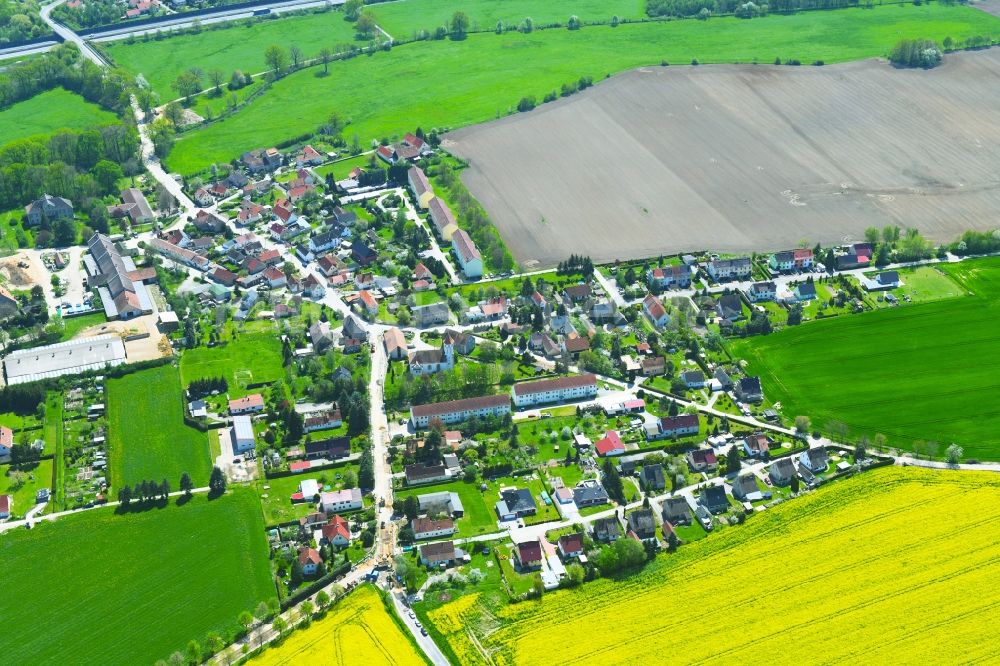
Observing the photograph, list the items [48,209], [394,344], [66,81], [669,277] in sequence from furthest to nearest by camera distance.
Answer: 1. [66,81]
2. [48,209]
3. [669,277]
4. [394,344]

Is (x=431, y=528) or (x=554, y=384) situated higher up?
(x=554, y=384)

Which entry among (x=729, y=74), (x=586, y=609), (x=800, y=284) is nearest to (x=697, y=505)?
(x=586, y=609)

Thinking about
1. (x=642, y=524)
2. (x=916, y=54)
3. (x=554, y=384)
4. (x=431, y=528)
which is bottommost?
(x=642, y=524)

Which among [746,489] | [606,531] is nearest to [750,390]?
[746,489]

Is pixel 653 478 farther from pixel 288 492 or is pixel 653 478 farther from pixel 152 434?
pixel 152 434

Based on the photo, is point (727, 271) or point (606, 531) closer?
point (606, 531)

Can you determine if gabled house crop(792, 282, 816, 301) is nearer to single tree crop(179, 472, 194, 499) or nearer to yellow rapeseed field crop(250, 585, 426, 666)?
yellow rapeseed field crop(250, 585, 426, 666)

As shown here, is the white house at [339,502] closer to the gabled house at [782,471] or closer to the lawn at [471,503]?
the lawn at [471,503]
